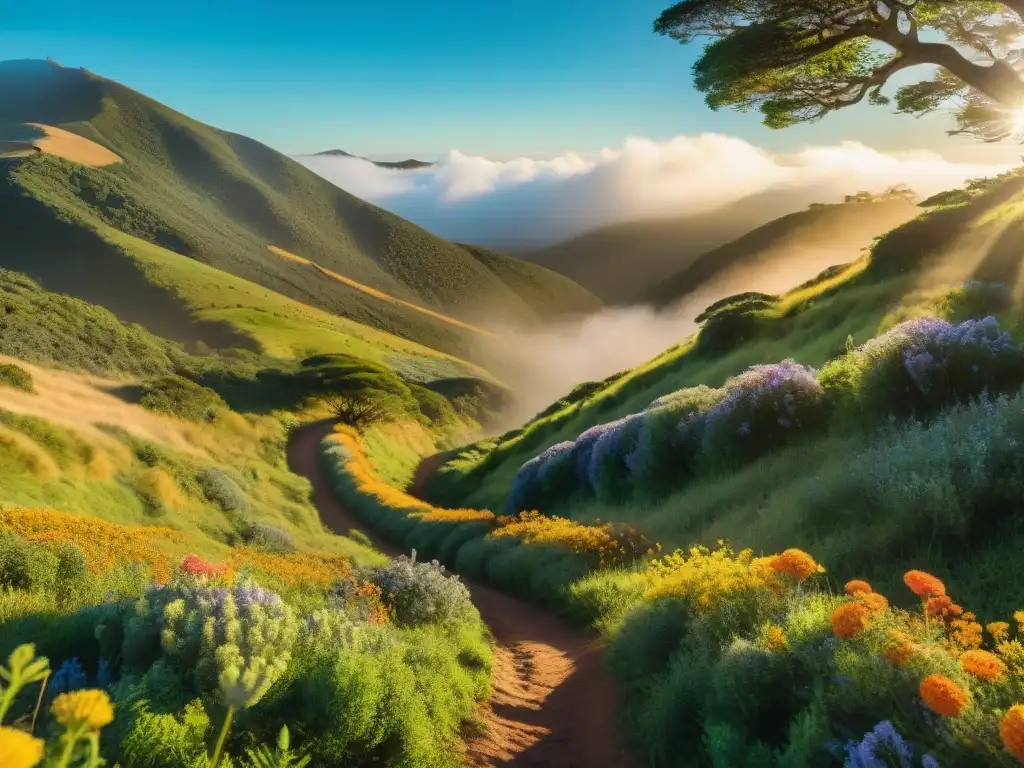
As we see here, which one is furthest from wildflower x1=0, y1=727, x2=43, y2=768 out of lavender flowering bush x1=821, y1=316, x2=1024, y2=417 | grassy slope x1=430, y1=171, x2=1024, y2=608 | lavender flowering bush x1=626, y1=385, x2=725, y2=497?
lavender flowering bush x1=626, y1=385, x2=725, y2=497

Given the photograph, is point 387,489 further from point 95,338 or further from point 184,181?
point 184,181

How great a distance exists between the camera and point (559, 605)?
1232cm

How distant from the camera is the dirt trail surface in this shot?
6.89 meters

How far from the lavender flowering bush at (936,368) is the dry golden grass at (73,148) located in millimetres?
163082

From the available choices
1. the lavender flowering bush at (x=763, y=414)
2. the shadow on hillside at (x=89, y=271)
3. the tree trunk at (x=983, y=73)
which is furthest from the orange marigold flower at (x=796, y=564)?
the shadow on hillside at (x=89, y=271)

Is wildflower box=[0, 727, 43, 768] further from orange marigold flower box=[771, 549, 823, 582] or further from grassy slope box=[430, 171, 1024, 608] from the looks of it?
grassy slope box=[430, 171, 1024, 608]

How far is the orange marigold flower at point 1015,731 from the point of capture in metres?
3.17

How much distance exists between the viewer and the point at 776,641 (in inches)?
216

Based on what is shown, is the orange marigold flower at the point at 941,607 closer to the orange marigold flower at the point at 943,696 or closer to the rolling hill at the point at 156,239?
the orange marigold flower at the point at 943,696

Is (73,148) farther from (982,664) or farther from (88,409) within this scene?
(982,664)

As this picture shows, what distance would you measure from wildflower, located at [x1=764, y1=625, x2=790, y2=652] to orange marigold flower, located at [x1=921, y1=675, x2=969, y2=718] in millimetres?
1729

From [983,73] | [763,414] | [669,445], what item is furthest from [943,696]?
[983,73]

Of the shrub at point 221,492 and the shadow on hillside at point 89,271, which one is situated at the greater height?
the shadow on hillside at point 89,271

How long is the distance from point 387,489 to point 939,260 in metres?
25.5
